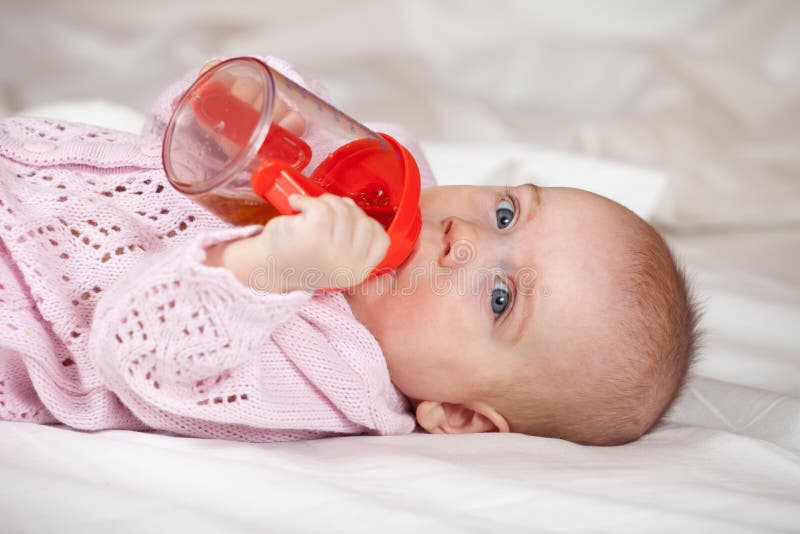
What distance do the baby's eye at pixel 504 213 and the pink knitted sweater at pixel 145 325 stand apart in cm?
27

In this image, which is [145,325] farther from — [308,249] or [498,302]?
[498,302]

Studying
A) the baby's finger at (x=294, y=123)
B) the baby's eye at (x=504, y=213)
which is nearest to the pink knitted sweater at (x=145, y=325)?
the baby's finger at (x=294, y=123)

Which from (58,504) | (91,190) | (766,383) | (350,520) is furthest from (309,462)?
(766,383)

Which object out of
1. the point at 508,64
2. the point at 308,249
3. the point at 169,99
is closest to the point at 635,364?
the point at 308,249

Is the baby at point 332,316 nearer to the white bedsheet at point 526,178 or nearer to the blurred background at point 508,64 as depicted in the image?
the white bedsheet at point 526,178

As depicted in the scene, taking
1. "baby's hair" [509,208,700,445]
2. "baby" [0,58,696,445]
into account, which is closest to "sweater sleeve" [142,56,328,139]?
"baby" [0,58,696,445]

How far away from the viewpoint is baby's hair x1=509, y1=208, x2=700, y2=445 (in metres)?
1.15

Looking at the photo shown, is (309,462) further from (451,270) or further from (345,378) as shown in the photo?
(451,270)

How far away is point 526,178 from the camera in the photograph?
1.86 meters

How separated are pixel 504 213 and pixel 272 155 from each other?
15.9 inches

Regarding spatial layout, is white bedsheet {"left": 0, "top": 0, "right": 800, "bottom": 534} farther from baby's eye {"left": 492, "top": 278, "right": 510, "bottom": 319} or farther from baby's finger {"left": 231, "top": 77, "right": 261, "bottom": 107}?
baby's finger {"left": 231, "top": 77, "right": 261, "bottom": 107}

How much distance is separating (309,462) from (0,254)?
51 cm

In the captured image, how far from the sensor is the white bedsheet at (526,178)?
0.93 metres

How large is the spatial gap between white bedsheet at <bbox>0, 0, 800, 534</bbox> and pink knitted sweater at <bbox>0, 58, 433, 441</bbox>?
0.06m
